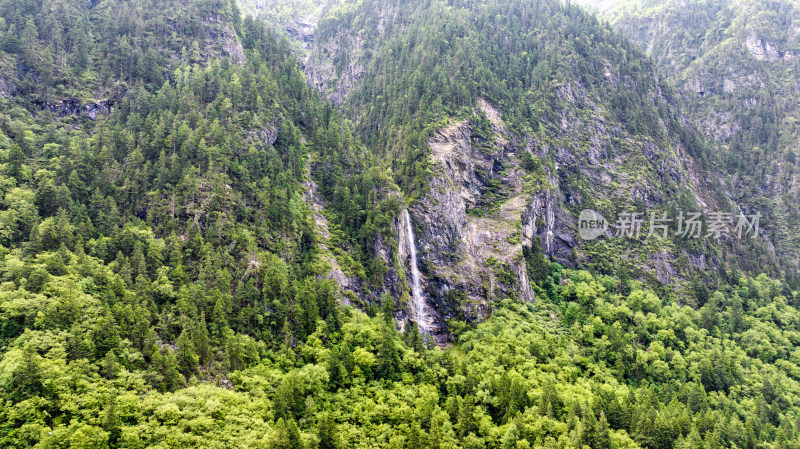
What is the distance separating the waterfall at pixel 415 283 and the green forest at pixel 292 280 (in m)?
4.55

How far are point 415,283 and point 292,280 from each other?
99.6 ft

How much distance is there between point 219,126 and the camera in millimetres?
102438

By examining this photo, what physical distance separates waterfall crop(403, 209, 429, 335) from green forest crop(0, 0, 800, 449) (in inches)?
179

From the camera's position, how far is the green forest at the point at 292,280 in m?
63.0

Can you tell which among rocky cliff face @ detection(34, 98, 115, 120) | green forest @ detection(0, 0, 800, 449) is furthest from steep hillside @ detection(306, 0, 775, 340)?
rocky cliff face @ detection(34, 98, 115, 120)

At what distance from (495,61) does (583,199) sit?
54.3 m

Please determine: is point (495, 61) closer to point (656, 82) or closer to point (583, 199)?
point (583, 199)

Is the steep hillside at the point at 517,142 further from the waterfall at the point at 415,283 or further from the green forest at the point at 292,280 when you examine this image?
the waterfall at the point at 415,283

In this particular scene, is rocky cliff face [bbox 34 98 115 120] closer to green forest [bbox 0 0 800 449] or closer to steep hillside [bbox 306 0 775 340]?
green forest [bbox 0 0 800 449]

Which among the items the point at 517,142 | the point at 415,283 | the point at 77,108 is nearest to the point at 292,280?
the point at 415,283

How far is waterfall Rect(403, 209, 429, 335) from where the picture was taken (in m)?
104

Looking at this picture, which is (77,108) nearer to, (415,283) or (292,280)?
(292,280)

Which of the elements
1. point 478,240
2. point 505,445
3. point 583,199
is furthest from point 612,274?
point 505,445

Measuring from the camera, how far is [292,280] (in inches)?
3499
